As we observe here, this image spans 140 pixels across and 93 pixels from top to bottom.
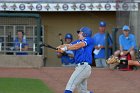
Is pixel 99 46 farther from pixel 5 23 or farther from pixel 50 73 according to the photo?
pixel 5 23

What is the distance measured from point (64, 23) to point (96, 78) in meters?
5.81

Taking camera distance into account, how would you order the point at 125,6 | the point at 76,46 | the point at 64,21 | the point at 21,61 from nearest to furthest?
1. the point at 76,46
2. the point at 21,61
3. the point at 125,6
4. the point at 64,21

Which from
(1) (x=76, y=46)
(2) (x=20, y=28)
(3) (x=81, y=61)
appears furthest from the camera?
(2) (x=20, y=28)

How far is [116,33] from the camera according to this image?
1677cm

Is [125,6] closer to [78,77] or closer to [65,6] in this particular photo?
[65,6]

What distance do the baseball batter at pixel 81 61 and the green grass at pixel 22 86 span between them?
5.02ft

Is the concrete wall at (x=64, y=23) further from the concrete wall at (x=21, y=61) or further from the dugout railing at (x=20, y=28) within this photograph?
the concrete wall at (x=21, y=61)

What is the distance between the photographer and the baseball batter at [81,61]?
34.7ft

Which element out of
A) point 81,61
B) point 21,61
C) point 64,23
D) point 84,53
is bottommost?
point 21,61

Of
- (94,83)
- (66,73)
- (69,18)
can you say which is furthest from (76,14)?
(94,83)

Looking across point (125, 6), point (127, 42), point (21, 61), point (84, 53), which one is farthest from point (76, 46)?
point (125, 6)

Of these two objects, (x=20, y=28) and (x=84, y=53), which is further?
(x=20, y=28)

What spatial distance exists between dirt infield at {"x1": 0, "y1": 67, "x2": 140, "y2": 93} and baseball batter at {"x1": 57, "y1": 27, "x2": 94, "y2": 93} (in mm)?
1565

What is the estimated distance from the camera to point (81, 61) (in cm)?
1075
